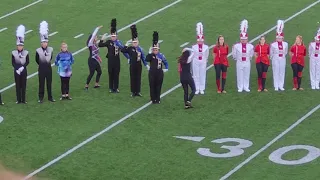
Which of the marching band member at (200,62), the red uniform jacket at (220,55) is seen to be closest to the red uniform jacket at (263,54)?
the red uniform jacket at (220,55)

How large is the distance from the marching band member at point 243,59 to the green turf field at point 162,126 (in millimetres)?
274

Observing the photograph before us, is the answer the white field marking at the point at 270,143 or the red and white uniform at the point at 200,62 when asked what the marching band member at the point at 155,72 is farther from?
the white field marking at the point at 270,143

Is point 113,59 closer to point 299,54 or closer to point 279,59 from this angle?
point 279,59

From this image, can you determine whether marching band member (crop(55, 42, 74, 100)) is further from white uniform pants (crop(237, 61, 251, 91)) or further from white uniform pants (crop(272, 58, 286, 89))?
white uniform pants (crop(272, 58, 286, 89))

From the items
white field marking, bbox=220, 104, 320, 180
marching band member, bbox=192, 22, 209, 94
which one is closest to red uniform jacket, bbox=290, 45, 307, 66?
white field marking, bbox=220, 104, 320, 180

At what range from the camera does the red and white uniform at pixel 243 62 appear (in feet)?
72.8

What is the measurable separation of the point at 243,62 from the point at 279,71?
83cm

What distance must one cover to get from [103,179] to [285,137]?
155 inches

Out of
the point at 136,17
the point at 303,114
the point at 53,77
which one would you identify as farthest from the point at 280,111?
the point at 136,17

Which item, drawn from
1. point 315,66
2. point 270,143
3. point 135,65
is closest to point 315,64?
point 315,66

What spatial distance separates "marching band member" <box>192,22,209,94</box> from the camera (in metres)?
22.1

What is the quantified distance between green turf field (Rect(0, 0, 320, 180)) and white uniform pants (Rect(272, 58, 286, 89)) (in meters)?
0.21

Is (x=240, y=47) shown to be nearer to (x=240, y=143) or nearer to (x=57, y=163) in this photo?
(x=240, y=143)

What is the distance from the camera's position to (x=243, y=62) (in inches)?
879
